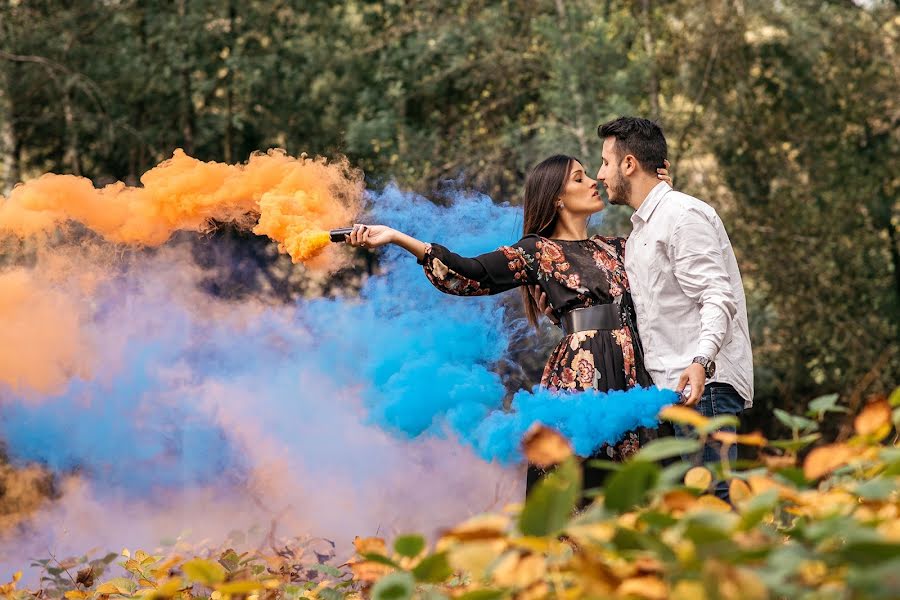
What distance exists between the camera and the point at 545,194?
3.59m

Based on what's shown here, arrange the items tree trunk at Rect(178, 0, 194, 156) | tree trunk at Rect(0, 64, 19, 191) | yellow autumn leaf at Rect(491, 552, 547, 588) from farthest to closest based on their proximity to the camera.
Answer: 1. tree trunk at Rect(178, 0, 194, 156)
2. tree trunk at Rect(0, 64, 19, 191)
3. yellow autumn leaf at Rect(491, 552, 547, 588)

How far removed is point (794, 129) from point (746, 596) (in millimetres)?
11775

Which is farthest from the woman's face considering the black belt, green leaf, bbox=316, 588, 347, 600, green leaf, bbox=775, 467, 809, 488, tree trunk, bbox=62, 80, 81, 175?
tree trunk, bbox=62, 80, 81, 175

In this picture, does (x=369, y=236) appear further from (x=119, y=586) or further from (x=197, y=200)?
(x=119, y=586)

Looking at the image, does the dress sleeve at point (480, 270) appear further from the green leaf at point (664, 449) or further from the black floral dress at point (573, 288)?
the green leaf at point (664, 449)

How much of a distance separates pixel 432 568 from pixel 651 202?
2042 mm

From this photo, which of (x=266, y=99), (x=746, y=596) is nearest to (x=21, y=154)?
(x=266, y=99)

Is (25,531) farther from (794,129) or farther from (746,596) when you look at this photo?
(794,129)

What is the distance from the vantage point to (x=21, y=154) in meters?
11.2

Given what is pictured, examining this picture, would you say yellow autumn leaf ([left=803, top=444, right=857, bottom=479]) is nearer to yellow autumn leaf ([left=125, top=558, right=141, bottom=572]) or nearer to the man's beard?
the man's beard

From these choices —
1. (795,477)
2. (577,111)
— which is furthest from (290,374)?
(577,111)

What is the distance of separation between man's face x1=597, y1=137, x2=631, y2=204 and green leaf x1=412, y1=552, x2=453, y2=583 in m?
2.06

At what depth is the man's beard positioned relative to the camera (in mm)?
3459

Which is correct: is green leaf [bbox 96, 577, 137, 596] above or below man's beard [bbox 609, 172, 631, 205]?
below
